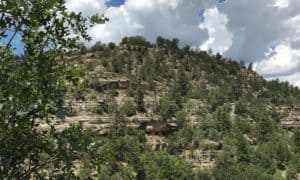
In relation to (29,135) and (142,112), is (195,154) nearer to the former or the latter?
(142,112)

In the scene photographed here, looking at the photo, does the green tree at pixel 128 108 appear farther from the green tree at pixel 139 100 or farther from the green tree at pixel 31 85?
the green tree at pixel 31 85

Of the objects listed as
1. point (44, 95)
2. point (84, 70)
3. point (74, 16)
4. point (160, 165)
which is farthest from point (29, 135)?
point (160, 165)

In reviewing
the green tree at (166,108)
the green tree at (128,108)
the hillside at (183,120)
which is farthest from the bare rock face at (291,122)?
the green tree at (128,108)

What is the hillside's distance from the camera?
12436 centimetres

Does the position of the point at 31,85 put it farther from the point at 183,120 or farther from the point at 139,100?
the point at 139,100

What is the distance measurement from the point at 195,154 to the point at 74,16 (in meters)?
134

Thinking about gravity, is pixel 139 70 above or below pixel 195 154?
above

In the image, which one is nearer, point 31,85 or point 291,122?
point 31,85

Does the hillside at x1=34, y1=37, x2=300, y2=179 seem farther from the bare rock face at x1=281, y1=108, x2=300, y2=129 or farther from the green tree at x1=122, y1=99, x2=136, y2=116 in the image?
the bare rock face at x1=281, y1=108, x2=300, y2=129

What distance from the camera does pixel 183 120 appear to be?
155375 millimetres

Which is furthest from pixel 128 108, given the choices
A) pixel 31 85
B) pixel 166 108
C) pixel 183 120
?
pixel 31 85

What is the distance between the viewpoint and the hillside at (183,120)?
124356 mm

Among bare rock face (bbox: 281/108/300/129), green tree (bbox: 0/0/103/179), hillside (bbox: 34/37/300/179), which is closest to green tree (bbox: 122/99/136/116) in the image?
hillside (bbox: 34/37/300/179)

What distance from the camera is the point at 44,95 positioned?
369 inches
